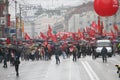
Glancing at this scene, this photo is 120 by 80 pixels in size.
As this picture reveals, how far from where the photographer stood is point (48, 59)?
184ft

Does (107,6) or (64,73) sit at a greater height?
(107,6)

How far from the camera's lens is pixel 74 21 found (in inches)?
7210

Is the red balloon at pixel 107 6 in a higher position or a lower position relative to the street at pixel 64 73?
higher

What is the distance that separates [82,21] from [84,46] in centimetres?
11387

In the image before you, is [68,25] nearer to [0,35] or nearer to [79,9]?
[79,9]

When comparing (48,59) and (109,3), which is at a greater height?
(109,3)

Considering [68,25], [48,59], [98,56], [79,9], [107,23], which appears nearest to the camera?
[48,59]

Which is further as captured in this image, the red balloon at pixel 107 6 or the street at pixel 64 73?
the street at pixel 64 73

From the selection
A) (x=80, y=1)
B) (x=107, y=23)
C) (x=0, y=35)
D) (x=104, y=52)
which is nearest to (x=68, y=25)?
(x=80, y=1)

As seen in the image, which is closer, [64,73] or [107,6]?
[107,6]

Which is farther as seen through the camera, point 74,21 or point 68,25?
point 68,25

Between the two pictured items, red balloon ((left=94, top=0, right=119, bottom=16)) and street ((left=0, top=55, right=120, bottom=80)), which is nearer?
red balloon ((left=94, top=0, right=119, bottom=16))

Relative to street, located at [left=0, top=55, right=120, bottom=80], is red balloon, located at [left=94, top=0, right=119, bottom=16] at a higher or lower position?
higher

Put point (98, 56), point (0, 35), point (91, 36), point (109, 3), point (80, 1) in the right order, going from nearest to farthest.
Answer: point (109, 3)
point (98, 56)
point (91, 36)
point (0, 35)
point (80, 1)
